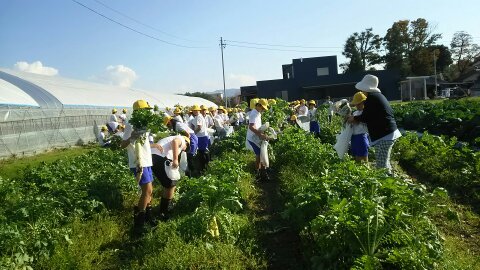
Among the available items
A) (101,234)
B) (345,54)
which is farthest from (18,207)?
(345,54)

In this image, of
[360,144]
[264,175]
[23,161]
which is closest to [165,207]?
[264,175]

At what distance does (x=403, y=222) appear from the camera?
350cm

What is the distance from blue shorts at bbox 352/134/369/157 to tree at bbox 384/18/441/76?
60117 millimetres

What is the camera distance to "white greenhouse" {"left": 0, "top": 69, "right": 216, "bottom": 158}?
13867 millimetres

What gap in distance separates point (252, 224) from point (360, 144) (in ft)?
8.01

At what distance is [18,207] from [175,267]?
2379mm

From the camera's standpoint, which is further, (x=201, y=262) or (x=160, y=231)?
(x=160, y=231)

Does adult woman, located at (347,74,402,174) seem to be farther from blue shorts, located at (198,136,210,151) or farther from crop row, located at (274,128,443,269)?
blue shorts, located at (198,136,210,151)

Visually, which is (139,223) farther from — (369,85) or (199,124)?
(199,124)

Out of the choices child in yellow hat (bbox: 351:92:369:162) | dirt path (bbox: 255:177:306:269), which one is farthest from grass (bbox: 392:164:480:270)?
dirt path (bbox: 255:177:306:269)

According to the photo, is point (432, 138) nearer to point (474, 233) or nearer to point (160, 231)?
point (474, 233)

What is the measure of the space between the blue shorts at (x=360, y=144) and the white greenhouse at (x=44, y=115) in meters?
11.9

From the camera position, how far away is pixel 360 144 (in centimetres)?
636

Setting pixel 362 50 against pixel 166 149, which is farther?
pixel 362 50
